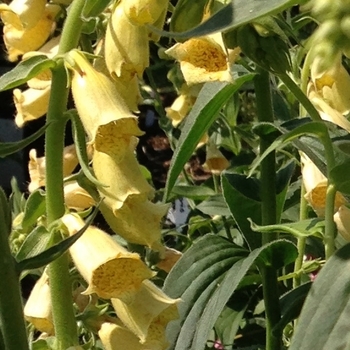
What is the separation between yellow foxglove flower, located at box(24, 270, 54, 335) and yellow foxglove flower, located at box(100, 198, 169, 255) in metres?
0.11

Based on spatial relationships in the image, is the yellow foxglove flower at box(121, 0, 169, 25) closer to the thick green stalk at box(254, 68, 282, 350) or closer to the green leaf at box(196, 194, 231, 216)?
the thick green stalk at box(254, 68, 282, 350)

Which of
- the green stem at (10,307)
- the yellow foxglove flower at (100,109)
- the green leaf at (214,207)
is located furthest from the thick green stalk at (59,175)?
the green leaf at (214,207)

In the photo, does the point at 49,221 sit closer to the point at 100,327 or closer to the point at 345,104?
the point at 100,327

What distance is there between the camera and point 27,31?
0.79 metres

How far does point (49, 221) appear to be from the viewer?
68cm

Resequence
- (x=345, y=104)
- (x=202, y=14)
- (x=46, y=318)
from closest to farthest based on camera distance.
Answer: (x=202, y=14), (x=46, y=318), (x=345, y=104)

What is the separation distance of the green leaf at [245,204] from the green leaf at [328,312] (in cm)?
31

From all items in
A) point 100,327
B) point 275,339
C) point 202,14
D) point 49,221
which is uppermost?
point 202,14

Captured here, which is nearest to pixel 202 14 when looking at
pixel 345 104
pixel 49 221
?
pixel 49 221

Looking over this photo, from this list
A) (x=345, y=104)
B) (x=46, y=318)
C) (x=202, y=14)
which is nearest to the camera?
(x=202, y=14)

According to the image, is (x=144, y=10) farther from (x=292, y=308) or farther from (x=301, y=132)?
(x=292, y=308)

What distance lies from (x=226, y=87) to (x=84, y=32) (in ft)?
0.50

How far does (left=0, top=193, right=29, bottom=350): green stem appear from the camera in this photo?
1.78 feet

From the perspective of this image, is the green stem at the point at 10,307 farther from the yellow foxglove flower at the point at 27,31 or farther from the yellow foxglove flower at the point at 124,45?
the yellow foxglove flower at the point at 27,31
